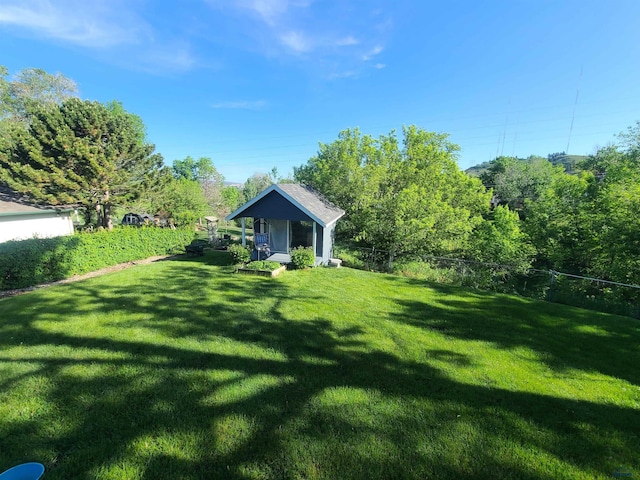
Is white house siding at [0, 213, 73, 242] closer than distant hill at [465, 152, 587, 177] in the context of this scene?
Yes

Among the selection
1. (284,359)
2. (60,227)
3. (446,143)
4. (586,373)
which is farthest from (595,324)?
(60,227)

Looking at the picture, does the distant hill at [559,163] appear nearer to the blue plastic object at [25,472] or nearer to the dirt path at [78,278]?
the dirt path at [78,278]

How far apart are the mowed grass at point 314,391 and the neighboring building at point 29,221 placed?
11.3 m

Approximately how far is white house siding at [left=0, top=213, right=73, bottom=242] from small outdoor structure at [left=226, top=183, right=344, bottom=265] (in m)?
10.9

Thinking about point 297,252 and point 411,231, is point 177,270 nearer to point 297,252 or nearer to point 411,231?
point 297,252

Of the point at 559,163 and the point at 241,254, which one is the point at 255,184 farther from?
the point at 559,163

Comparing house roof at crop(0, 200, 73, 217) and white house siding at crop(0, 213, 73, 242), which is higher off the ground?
house roof at crop(0, 200, 73, 217)

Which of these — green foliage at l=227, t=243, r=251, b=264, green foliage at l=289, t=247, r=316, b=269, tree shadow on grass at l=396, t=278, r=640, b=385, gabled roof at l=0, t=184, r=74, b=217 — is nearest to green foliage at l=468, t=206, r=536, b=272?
tree shadow on grass at l=396, t=278, r=640, b=385

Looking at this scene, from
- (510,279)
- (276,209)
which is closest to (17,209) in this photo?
(276,209)

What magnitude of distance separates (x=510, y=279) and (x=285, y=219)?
10.4m

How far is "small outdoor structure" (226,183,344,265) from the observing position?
1162cm

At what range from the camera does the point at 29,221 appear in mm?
14938

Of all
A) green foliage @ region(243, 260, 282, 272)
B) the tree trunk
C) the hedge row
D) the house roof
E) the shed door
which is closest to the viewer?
the hedge row

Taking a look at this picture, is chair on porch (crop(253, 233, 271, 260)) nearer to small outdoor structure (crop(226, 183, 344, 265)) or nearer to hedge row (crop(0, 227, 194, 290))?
small outdoor structure (crop(226, 183, 344, 265))
